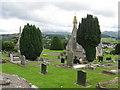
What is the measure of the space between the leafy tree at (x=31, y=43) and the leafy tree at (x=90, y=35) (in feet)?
31.6

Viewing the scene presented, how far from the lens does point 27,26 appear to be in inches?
1142

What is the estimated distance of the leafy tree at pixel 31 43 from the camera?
90.6 feet

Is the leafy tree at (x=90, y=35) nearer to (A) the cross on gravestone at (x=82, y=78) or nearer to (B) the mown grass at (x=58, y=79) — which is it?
(B) the mown grass at (x=58, y=79)

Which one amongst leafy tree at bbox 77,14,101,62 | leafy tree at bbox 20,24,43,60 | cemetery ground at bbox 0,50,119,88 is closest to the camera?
cemetery ground at bbox 0,50,119,88

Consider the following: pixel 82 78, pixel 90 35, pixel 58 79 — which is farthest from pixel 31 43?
pixel 82 78

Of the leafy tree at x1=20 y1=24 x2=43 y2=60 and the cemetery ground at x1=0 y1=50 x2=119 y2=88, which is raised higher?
the leafy tree at x1=20 y1=24 x2=43 y2=60

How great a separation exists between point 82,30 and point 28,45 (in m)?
12.5

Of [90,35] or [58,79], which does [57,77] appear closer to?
[58,79]

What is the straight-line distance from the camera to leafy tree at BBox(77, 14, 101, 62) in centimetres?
2966

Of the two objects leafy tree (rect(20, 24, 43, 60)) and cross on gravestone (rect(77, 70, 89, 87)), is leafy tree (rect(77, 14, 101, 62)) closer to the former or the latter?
leafy tree (rect(20, 24, 43, 60))

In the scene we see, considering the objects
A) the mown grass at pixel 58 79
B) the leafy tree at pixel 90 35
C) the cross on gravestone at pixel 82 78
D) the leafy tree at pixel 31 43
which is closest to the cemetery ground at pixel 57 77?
the mown grass at pixel 58 79

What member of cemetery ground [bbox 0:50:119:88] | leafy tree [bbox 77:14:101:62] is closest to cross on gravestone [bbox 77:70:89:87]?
cemetery ground [bbox 0:50:119:88]

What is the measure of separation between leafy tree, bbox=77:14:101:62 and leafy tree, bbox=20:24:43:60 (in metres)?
9.63

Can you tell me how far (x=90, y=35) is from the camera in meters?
29.5
